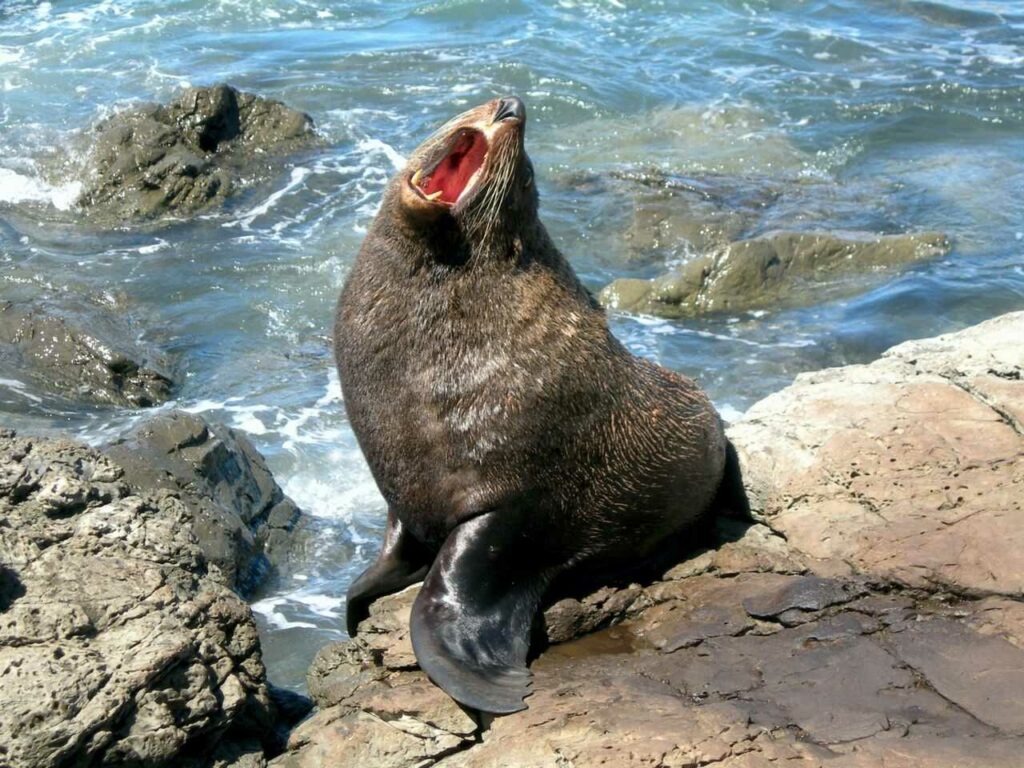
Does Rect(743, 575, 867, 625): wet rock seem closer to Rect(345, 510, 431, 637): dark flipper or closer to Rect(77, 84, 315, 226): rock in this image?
Rect(345, 510, 431, 637): dark flipper

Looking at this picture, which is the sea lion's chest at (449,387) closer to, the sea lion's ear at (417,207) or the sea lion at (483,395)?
the sea lion at (483,395)

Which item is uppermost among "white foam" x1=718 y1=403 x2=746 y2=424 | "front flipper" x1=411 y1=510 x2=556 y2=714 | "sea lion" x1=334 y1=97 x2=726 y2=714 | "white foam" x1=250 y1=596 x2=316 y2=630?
"sea lion" x1=334 y1=97 x2=726 y2=714

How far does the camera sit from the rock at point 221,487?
7777 millimetres

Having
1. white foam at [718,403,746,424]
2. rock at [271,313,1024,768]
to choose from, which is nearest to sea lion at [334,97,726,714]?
rock at [271,313,1024,768]

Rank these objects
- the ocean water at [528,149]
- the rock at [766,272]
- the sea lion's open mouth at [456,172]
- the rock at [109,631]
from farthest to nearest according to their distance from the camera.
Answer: the rock at [766,272] < the ocean water at [528,149] < the sea lion's open mouth at [456,172] < the rock at [109,631]

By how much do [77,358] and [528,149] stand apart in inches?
343

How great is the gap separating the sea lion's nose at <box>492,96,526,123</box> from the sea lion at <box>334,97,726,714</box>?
0.07ft

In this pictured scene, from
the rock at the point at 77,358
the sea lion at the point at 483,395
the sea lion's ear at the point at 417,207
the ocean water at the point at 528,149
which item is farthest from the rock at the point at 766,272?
the sea lion's ear at the point at 417,207

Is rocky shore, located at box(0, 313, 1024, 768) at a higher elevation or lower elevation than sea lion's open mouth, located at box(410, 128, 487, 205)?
lower

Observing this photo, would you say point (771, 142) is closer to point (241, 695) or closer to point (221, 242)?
point (221, 242)

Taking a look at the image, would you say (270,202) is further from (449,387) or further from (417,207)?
(449,387)

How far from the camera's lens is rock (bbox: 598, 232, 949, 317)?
13.0 metres

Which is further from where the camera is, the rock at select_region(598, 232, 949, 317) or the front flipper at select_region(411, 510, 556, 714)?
the rock at select_region(598, 232, 949, 317)

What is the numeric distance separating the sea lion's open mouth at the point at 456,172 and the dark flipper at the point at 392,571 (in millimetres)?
1447
